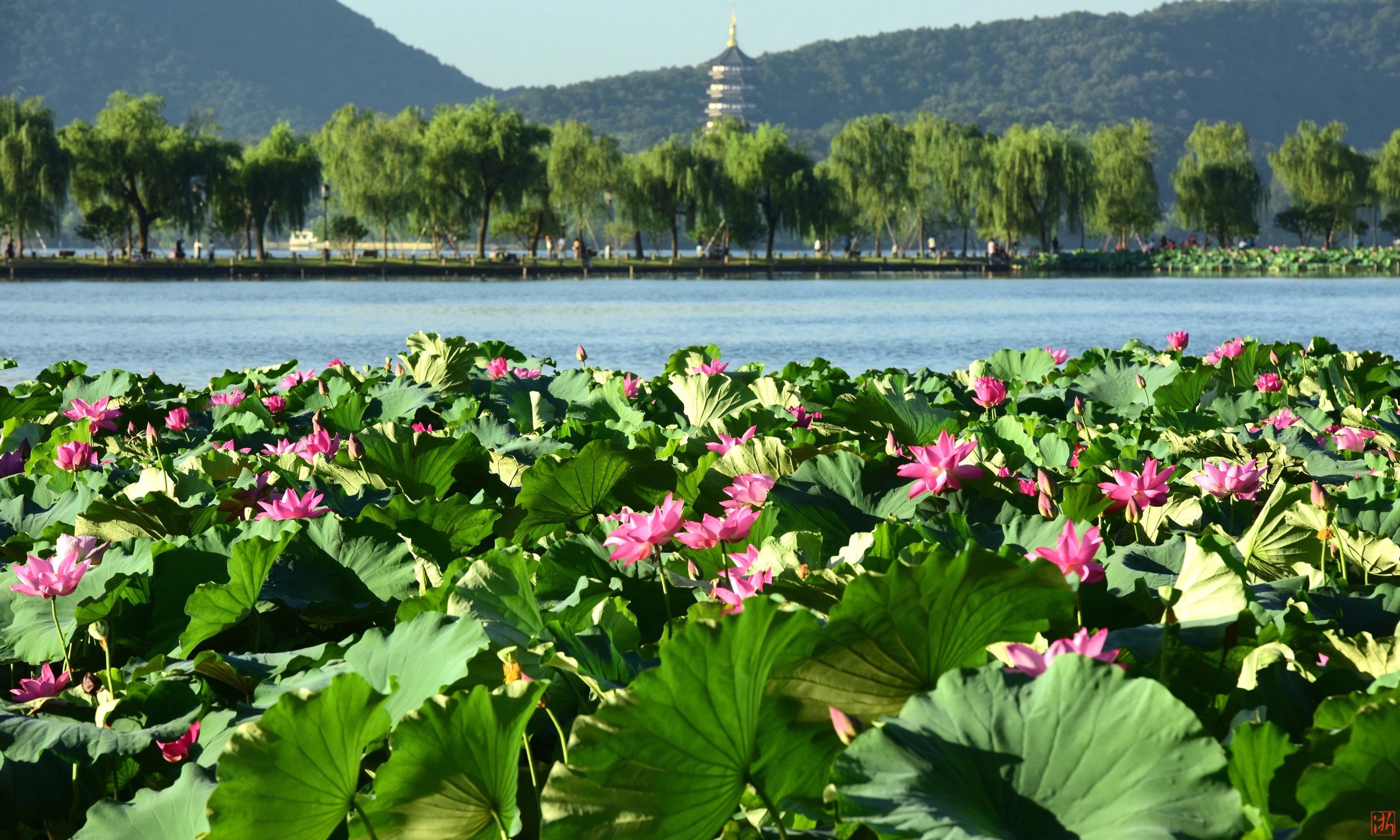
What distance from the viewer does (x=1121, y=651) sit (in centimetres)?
118

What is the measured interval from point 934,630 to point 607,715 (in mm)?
319

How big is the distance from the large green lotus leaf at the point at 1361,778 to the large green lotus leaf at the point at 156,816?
3.29 feet

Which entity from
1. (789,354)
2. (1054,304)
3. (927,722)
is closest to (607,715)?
(927,722)

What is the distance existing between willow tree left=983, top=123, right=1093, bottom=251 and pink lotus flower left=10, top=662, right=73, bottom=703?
51064 millimetres

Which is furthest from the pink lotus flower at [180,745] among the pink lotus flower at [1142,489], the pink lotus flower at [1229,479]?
the pink lotus flower at [1229,479]

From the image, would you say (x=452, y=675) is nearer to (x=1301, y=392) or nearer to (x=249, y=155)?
(x=1301, y=392)

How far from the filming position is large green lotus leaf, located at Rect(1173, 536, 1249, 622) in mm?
1312

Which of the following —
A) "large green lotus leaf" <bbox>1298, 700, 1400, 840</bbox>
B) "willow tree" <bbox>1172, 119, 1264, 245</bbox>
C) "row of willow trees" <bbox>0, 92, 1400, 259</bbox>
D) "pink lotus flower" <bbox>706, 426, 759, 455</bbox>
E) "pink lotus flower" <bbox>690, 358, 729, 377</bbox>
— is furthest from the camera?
"willow tree" <bbox>1172, 119, 1264, 245</bbox>

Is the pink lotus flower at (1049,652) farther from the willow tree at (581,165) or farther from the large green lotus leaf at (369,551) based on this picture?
the willow tree at (581,165)

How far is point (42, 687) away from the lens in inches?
63.3

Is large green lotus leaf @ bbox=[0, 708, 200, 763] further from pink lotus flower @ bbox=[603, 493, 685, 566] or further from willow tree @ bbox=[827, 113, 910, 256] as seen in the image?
willow tree @ bbox=[827, 113, 910, 256]

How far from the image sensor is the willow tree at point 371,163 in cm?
4569

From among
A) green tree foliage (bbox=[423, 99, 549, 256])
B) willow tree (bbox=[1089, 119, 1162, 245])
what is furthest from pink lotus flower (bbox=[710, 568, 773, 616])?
willow tree (bbox=[1089, 119, 1162, 245])

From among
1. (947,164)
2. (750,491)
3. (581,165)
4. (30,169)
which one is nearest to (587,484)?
(750,491)
